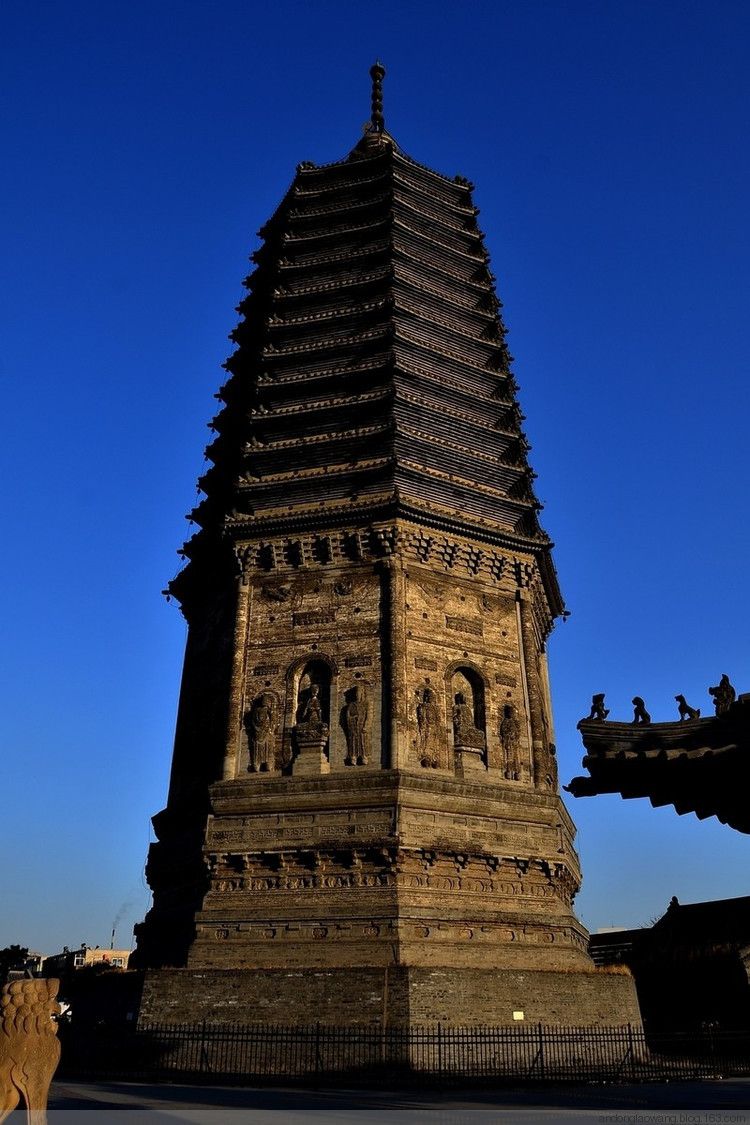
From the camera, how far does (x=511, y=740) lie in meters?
21.3

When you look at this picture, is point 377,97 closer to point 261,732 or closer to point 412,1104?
point 261,732

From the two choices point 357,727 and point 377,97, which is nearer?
point 357,727

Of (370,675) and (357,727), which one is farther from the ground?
(370,675)

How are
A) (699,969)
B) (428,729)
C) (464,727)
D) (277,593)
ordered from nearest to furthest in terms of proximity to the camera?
(699,969)
(428,729)
(464,727)
(277,593)

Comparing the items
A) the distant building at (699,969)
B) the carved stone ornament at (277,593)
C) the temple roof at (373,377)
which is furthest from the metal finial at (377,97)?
the distant building at (699,969)

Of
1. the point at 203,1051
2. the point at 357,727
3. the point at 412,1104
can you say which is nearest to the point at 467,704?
the point at 357,727

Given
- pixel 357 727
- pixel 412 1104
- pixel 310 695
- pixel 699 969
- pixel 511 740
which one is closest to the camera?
pixel 699 969

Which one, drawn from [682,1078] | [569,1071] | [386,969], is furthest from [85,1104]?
[682,1078]

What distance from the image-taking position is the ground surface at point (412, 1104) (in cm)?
994

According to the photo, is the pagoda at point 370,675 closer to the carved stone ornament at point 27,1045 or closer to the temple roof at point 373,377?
the temple roof at point 373,377

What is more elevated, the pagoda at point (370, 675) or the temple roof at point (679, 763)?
the pagoda at point (370, 675)

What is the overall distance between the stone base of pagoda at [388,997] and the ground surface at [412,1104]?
212 centimetres

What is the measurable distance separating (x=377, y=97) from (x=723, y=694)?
1292 inches

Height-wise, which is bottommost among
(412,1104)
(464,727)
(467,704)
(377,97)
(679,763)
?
(412,1104)
